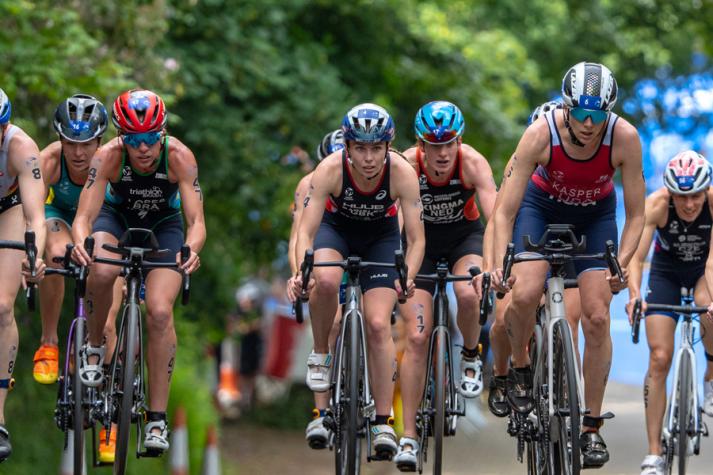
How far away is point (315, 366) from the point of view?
33.1ft

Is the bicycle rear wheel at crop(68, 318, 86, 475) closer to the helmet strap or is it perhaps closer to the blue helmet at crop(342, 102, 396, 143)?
the blue helmet at crop(342, 102, 396, 143)

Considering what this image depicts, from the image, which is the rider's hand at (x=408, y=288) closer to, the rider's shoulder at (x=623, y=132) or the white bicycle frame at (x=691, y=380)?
the rider's shoulder at (x=623, y=132)

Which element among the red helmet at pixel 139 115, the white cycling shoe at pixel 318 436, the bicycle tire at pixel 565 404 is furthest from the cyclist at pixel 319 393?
the bicycle tire at pixel 565 404

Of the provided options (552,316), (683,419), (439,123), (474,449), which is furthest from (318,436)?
(474,449)

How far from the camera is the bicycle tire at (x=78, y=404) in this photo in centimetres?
967

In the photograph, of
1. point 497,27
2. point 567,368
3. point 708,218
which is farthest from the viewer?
point 497,27

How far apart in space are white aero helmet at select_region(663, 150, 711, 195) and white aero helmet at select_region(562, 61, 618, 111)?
8.59 feet

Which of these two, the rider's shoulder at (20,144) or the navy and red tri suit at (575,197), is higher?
the rider's shoulder at (20,144)

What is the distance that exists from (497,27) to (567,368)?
16.5 meters

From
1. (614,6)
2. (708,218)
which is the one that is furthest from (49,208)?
(614,6)

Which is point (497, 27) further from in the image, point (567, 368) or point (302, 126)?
point (567, 368)

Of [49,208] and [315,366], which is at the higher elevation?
[49,208]

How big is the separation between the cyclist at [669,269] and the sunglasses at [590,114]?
268 centimetres

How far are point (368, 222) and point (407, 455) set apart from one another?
5.40ft
